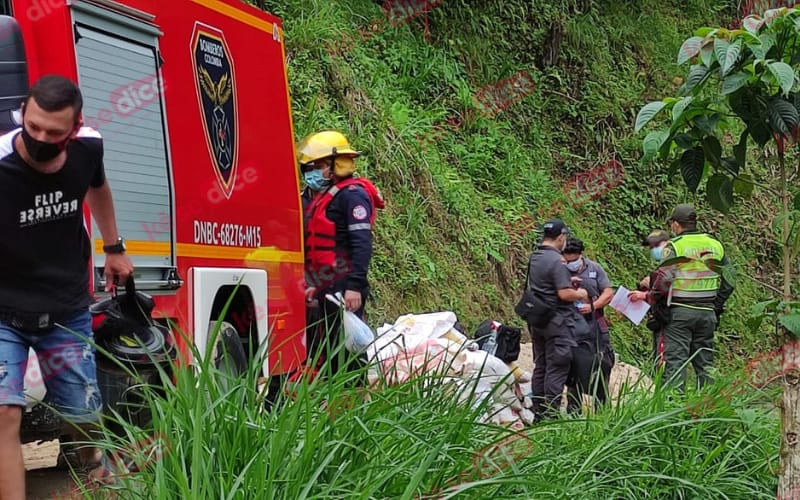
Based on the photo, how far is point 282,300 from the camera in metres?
7.37

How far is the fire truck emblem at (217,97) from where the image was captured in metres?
6.25

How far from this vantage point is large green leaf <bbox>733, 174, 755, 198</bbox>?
4.32 m

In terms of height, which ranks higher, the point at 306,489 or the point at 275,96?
the point at 275,96

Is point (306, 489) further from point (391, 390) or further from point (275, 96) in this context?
point (275, 96)

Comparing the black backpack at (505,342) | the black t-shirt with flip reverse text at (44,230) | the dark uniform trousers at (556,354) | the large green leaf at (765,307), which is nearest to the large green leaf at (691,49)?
the large green leaf at (765,307)

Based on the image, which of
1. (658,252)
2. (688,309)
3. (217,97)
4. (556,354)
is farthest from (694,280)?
(217,97)

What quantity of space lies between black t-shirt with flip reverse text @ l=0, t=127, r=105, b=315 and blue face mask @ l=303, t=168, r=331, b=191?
11.1 ft

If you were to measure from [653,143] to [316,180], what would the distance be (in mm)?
4220

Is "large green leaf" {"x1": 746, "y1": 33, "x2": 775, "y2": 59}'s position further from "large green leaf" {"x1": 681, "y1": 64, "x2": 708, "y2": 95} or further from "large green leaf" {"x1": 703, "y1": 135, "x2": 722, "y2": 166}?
"large green leaf" {"x1": 703, "y1": 135, "x2": 722, "y2": 166}

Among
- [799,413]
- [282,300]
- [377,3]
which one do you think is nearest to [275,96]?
[282,300]

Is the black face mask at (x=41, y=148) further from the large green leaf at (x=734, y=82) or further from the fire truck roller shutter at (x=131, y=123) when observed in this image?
the large green leaf at (x=734, y=82)

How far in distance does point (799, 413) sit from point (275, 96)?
4.47m

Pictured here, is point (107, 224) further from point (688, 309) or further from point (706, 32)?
point (688, 309)

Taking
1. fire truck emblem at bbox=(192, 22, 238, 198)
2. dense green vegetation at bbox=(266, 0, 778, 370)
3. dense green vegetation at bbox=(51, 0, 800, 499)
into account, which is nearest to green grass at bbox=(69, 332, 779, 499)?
dense green vegetation at bbox=(51, 0, 800, 499)
